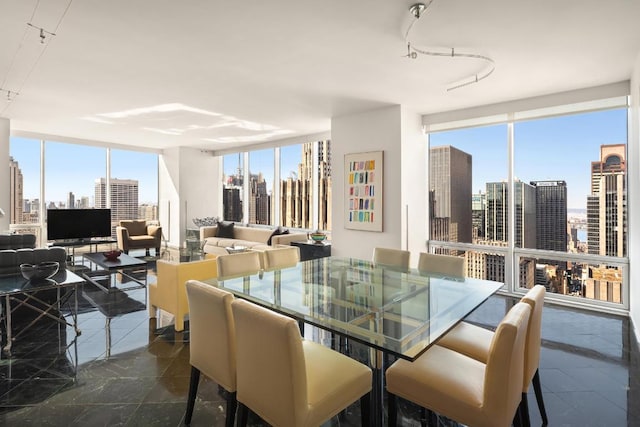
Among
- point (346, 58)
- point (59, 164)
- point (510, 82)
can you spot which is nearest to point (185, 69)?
point (346, 58)

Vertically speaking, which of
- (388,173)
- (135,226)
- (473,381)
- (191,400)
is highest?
(388,173)

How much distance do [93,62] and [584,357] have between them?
5366 millimetres

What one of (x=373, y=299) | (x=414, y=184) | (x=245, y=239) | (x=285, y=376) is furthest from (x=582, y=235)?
(x=245, y=239)

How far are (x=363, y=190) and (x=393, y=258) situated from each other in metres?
1.89

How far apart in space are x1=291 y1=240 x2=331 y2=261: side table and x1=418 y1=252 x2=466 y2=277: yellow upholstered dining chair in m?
2.73

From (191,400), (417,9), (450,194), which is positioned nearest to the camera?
(191,400)

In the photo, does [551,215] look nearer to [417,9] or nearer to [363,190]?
[363,190]

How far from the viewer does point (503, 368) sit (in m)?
1.42

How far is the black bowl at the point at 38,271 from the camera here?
294cm

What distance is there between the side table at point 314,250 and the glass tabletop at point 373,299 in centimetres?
250

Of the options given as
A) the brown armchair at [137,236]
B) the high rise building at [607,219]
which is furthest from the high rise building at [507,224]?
the brown armchair at [137,236]

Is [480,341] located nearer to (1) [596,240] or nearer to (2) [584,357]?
(2) [584,357]

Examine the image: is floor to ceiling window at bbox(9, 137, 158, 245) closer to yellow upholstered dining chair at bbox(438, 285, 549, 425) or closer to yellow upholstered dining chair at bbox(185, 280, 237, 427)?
yellow upholstered dining chair at bbox(185, 280, 237, 427)

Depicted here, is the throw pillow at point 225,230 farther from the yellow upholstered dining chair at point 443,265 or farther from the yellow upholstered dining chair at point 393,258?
the yellow upholstered dining chair at point 443,265
